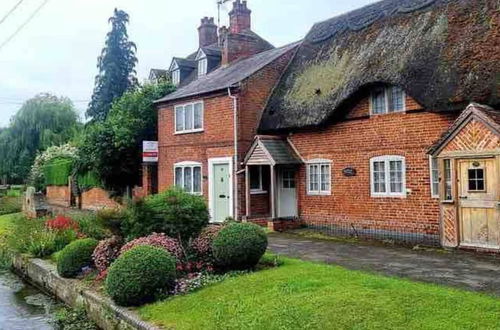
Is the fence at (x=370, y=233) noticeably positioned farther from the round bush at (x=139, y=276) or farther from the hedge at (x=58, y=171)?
the hedge at (x=58, y=171)

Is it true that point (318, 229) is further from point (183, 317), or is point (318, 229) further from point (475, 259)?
point (183, 317)

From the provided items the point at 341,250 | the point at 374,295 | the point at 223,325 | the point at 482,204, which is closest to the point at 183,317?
the point at 223,325

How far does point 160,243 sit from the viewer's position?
10594 millimetres

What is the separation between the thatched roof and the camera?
44.5 feet

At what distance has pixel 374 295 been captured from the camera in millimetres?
7527

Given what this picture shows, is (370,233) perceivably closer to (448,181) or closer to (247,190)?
(448,181)

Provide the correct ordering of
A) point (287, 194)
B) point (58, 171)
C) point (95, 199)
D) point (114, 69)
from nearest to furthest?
point (287, 194) → point (95, 199) → point (58, 171) → point (114, 69)

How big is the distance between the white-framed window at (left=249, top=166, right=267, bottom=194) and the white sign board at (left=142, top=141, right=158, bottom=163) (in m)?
6.38

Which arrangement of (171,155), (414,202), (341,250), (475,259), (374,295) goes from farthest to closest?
(171,155)
(414,202)
(341,250)
(475,259)
(374,295)

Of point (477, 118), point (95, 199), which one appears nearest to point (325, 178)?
point (477, 118)

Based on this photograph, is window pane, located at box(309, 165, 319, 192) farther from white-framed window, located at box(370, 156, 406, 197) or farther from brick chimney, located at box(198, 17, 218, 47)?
brick chimney, located at box(198, 17, 218, 47)

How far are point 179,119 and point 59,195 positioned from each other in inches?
776

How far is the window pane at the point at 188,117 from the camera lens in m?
22.5

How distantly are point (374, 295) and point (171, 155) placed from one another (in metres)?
17.4
